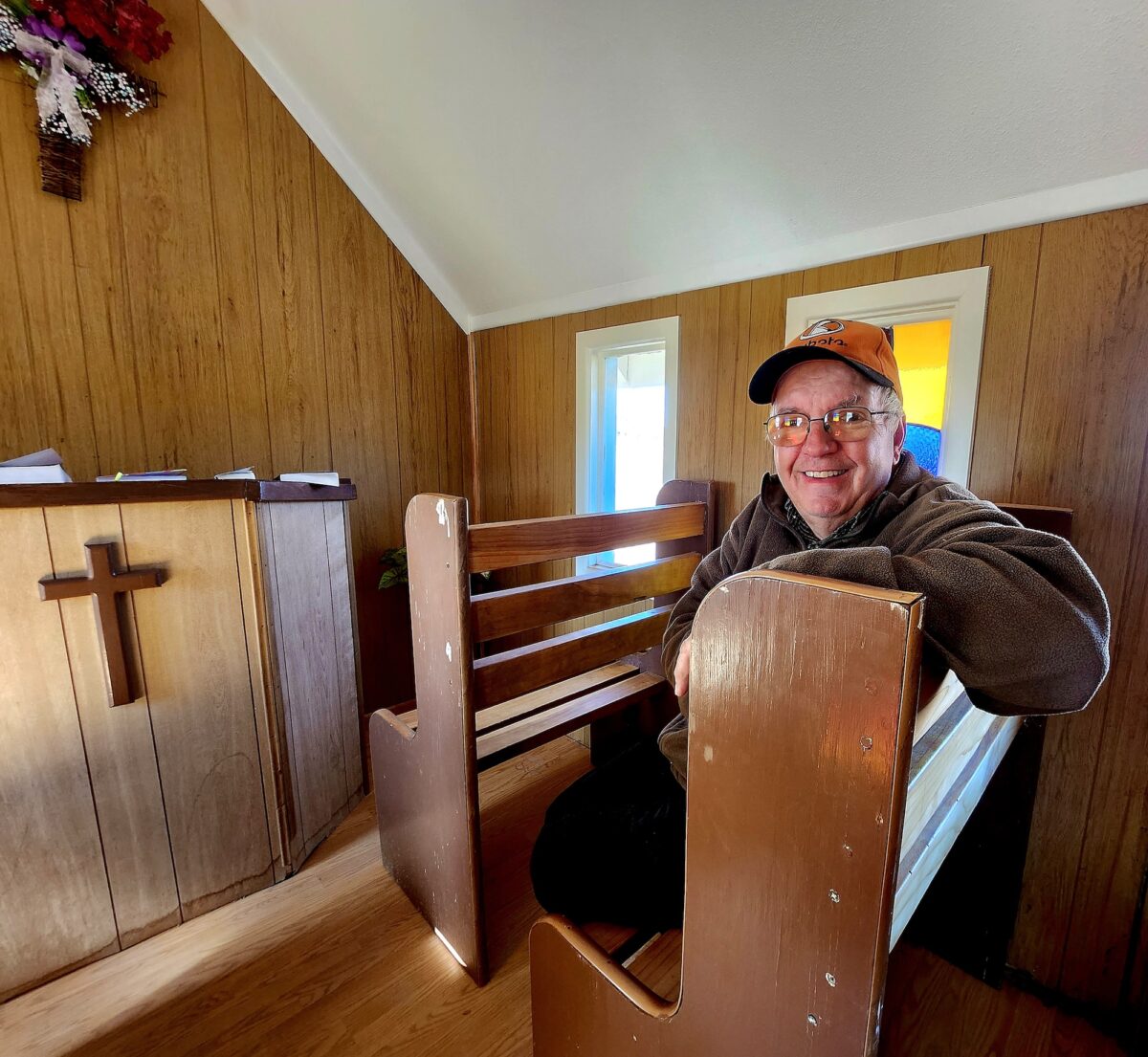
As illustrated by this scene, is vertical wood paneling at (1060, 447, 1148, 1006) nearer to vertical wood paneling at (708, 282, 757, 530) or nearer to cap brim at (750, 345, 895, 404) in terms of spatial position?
cap brim at (750, 345, 895, 404)

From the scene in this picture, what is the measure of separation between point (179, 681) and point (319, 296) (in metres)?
1.65

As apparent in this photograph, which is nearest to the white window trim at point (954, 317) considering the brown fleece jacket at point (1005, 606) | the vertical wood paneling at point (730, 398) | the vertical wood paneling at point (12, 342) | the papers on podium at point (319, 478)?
the vertical wood paneling at point (730, 398)

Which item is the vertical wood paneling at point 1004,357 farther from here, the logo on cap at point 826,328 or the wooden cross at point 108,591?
the wooden cross at point 108,591

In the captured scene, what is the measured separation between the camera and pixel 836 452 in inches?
40.5

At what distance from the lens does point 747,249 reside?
1752 millimetres

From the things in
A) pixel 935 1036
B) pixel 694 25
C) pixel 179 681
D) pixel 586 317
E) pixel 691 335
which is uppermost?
pixel 694 25

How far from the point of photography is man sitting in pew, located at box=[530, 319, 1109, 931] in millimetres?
603

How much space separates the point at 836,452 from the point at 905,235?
0.87 meters

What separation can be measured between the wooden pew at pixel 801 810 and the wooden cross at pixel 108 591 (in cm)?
144

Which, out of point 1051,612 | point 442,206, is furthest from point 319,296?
point 1051,612

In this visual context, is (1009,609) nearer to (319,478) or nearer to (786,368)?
(786,368)

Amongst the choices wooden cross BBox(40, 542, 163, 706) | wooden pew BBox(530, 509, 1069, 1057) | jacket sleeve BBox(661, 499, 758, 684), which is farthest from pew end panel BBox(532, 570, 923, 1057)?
wooden cross BBox(40, 542, 163, 706)

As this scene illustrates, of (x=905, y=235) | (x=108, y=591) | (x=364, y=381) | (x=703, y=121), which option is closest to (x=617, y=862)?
(x=108, y=591)

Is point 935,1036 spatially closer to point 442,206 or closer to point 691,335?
point 691,335
